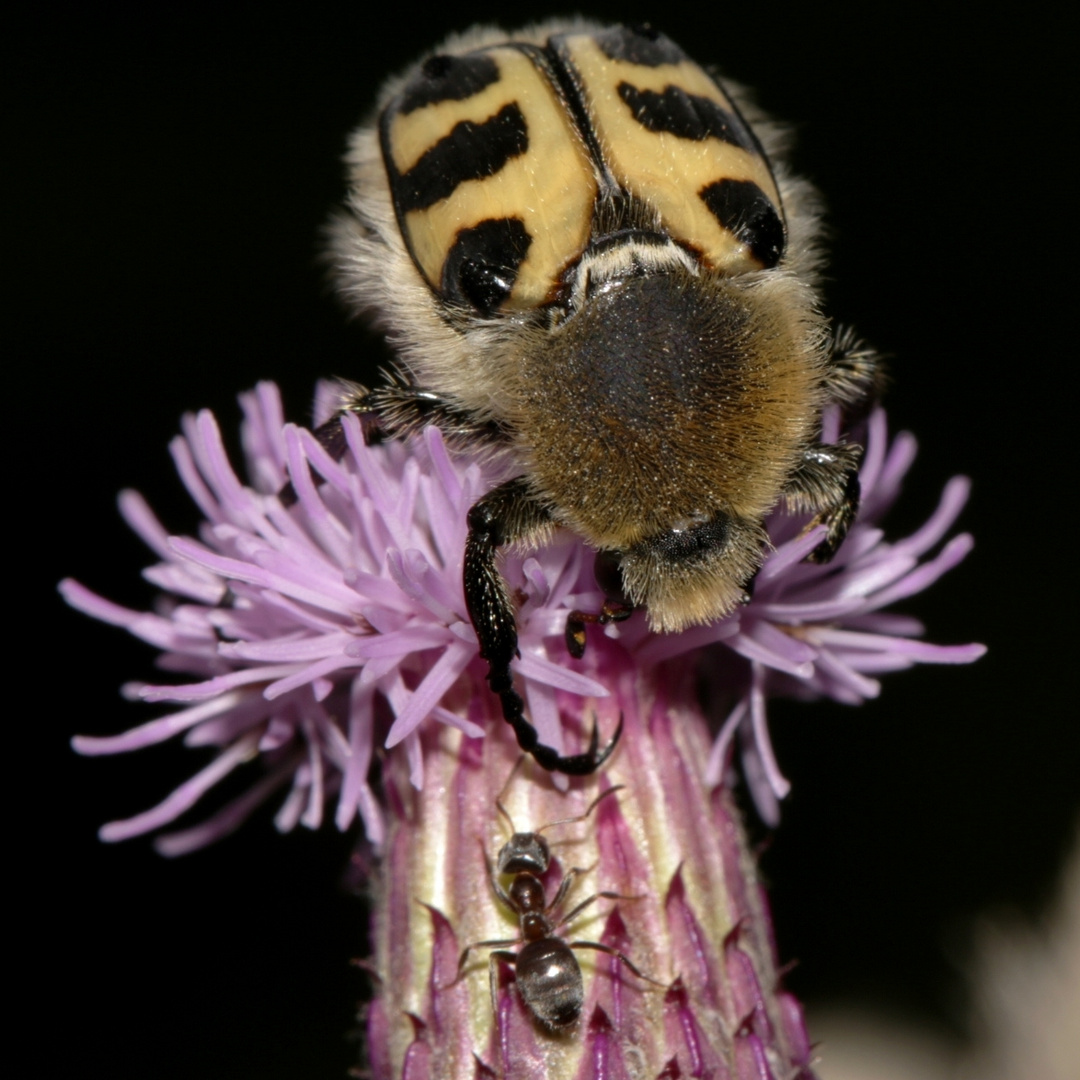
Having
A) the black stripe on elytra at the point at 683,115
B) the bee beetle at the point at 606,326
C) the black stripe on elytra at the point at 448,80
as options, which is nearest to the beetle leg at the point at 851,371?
the bee beetle at the point at 606,326

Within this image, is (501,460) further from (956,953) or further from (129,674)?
(129,674)

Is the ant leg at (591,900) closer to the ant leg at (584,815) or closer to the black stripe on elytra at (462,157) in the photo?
the ant leg at (584,815)

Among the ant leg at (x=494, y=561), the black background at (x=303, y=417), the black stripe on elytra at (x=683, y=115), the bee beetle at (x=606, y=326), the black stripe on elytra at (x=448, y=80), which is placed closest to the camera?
the bee beetle at (x=606, y=326)

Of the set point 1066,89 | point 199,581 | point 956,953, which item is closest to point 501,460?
point 199,581

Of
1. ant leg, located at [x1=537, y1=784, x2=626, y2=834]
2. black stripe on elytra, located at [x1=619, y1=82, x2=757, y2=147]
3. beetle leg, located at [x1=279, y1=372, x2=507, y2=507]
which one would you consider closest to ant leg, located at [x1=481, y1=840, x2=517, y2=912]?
ant leg, located at [x1=537, y1=784, x2=626, y2=834]

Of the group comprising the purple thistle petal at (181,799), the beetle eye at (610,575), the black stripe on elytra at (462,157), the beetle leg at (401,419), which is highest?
the black stripe on elytra at (462,157)

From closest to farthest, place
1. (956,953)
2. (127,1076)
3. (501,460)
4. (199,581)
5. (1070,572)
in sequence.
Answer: (501,460), (199,581), (956,953), (127,1076), (1070,572)

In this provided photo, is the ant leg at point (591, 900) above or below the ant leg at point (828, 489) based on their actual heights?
below
